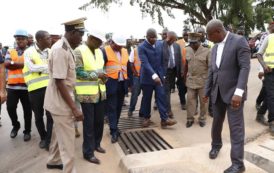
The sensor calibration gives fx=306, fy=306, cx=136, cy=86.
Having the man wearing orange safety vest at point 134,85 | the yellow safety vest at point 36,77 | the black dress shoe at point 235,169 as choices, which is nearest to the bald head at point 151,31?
the man wearing orange safety vest at point 134,85

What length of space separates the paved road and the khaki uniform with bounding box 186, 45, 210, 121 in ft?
1.38

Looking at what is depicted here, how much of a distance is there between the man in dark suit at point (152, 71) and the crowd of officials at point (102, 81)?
0.7 inches

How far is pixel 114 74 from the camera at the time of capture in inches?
202

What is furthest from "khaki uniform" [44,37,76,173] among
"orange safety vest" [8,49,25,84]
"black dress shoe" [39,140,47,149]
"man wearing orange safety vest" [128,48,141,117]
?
"man wearing orange safety vest" [128,48,141,117]

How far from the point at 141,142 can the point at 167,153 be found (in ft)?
3.45

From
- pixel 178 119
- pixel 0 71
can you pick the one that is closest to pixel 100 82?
pixel 0 71

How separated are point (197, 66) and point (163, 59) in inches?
26.3

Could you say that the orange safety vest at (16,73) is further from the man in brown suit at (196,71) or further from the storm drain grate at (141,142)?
the man in brown suit at (196,71)

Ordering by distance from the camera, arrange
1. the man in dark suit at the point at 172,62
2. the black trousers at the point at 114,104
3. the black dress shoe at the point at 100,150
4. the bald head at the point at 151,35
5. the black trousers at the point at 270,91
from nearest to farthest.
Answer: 1. the black dress shoe at the point at 100,150
2. the black trousers at the point at 114,104
3. the black trousers at the point at 270,91
4. the bald head at the point at 151,35
5. the man in dark suit at the point at 172,62

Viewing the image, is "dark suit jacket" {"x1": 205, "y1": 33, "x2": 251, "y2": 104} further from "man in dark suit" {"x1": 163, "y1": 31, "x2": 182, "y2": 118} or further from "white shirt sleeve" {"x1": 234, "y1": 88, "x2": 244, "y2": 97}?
"man in dark suit" {"x1": 163, "y1": 31, "x2": 182, "y2": 118}

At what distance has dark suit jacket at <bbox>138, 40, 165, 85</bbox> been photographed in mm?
5633

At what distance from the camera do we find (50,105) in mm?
3451

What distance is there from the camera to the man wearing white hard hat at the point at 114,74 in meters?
5.06

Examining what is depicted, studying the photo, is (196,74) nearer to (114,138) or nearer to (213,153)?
(114,138)
